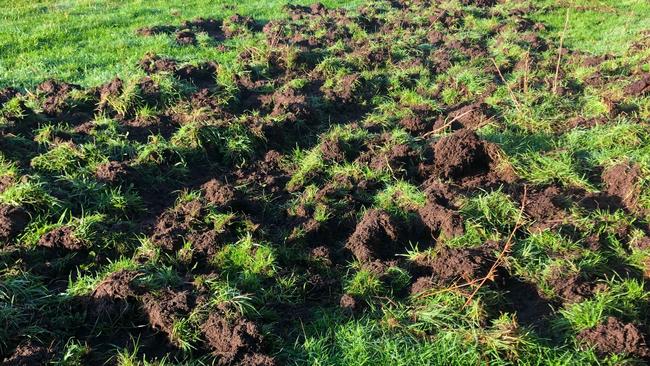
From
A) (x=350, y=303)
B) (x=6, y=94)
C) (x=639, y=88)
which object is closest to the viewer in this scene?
(x=350, y=303)

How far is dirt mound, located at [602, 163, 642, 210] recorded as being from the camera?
17.7ft

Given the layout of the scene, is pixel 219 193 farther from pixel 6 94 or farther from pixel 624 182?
pixel 624 182

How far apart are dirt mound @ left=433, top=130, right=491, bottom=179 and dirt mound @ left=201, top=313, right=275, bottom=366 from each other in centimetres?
288

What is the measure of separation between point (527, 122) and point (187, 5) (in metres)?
8.26

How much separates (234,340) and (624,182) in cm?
413

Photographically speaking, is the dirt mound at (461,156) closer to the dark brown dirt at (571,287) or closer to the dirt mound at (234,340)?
the dark brown dirt at (571,287)

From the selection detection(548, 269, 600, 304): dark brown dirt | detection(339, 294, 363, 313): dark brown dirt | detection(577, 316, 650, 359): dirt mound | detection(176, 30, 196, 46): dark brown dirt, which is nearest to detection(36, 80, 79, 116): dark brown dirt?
detection(176, 30, 196, 46): dark brown dirt

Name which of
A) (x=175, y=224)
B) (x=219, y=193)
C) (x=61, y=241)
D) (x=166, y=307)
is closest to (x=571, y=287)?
(x=166, y=307)

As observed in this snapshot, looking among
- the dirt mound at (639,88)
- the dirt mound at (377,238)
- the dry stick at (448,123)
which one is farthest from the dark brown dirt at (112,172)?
the dirt mound at (639,88)

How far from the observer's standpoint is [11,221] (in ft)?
15.5

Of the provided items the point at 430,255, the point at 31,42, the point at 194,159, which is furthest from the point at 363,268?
the point at 31,42

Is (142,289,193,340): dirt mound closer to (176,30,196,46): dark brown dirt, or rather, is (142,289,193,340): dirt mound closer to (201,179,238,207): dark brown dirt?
(201,179,238,207): dark brown dirt

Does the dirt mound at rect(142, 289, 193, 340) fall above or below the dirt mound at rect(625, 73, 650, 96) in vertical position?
above

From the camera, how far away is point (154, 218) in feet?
16.8
